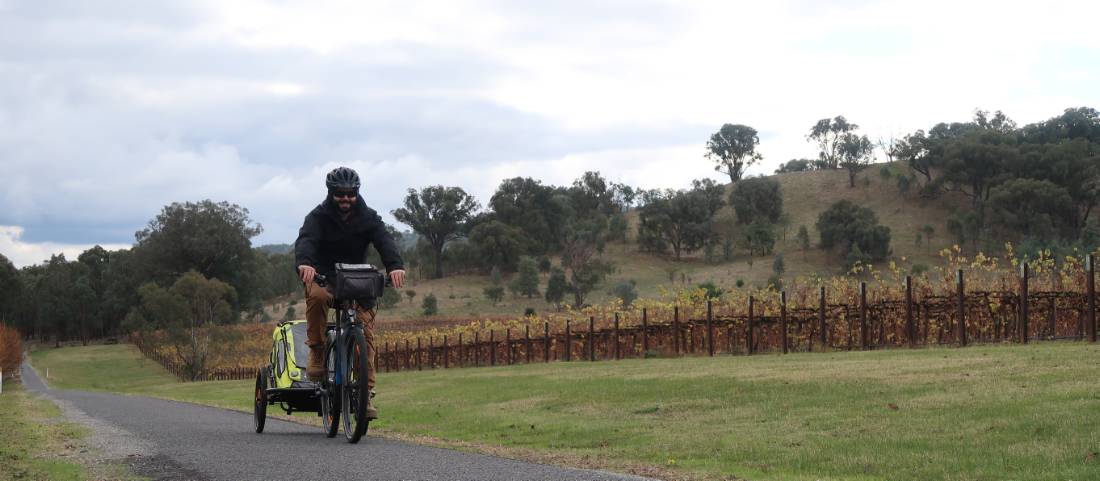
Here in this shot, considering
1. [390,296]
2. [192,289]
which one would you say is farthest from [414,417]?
[390,296]

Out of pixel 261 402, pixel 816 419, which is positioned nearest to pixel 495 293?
pixel 261 402

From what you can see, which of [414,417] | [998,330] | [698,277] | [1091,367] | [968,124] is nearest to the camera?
[1091,367]

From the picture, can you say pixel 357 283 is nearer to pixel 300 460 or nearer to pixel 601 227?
pixel 300 460

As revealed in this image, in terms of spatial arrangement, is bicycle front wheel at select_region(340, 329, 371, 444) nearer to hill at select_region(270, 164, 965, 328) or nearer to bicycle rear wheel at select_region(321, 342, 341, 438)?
bicycle rear wheel at select_region(321, 342, 341, 438)

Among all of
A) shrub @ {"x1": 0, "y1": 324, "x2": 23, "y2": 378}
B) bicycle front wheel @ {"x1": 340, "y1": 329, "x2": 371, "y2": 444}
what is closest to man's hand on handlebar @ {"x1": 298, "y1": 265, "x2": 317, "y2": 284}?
bicycle front wheel @ {"x1": 340, "y1": 329, "x2": 371, "y2": 444}

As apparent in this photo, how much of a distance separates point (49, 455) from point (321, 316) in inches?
114

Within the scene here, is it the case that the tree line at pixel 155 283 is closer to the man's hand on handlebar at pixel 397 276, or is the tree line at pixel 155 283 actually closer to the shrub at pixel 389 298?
the shrub at pixel 389 298

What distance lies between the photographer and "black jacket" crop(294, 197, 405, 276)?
1120cm

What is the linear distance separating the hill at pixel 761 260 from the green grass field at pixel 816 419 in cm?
7103

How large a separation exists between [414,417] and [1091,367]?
10.1 meters

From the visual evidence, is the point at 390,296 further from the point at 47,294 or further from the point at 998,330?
the point at 998,330

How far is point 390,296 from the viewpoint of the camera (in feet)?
342

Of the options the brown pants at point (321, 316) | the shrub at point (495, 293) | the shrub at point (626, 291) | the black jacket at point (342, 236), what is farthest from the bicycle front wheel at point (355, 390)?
the shrub at point (495, 293)

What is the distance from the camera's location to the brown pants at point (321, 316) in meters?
11.0
